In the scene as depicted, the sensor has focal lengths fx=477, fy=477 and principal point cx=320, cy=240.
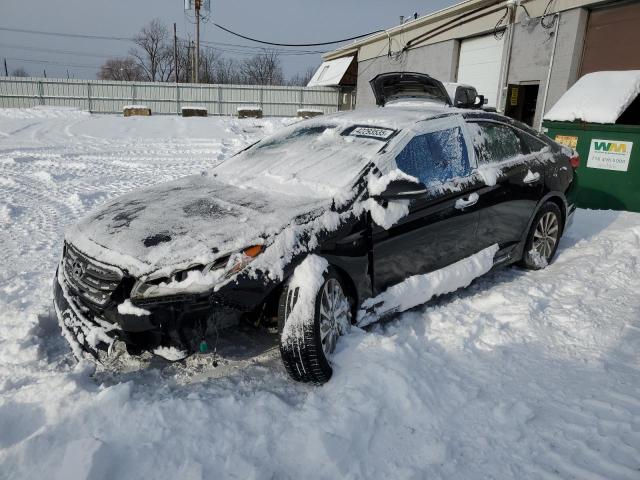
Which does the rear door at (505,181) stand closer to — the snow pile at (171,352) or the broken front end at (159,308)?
the broken front end at (159,308)

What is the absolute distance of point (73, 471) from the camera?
6.16 ft

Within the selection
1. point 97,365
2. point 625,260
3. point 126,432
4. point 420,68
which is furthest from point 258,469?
point 420,68

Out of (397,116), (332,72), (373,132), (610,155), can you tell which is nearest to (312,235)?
(373,132)

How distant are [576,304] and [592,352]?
717 millimetres

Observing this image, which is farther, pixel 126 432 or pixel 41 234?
pixel 41 234

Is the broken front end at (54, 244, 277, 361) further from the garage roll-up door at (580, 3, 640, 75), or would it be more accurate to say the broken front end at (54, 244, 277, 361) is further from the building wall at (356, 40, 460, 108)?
the building wall at (356, 40, 460, 108)

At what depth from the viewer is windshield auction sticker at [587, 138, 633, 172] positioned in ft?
20.7

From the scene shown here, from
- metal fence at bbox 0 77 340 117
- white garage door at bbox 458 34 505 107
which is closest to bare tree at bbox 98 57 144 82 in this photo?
metal fence at bbox 0 77 340 117

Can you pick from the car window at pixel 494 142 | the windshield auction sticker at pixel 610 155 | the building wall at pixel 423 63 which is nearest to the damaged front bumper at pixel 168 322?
the car window at pixel 494 142

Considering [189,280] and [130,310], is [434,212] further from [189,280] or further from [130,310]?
[130,310]

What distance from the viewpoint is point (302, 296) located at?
8.41 feet

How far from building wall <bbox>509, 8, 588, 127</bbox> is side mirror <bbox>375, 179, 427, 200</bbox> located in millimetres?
9687

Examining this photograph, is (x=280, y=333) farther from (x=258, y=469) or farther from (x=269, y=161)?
(x=269, y=161)

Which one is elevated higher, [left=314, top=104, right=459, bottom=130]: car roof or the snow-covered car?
[left=314, top=104, right=459, bottom=130]: car roof
